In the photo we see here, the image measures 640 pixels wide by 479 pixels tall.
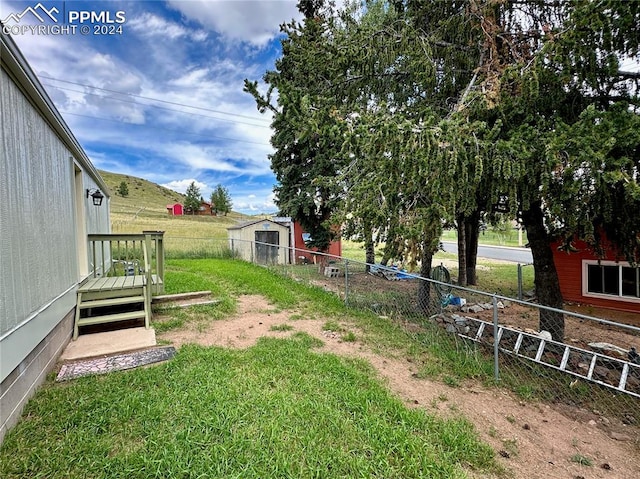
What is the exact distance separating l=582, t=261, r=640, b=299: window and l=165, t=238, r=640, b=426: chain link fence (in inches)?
81.3

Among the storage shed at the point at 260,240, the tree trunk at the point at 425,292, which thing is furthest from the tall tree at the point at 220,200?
the tree trunk at the point at 425,292

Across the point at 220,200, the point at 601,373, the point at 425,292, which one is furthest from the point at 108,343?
the point at 220,200

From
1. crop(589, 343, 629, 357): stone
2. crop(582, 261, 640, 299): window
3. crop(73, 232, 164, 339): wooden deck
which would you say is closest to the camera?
crop(73, 232, 164, 339): wooden deck

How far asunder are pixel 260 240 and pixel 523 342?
11291 millimetres

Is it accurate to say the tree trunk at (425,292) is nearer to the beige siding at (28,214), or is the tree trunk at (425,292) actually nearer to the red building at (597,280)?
the red building at (597,280)

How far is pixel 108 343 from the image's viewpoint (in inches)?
149

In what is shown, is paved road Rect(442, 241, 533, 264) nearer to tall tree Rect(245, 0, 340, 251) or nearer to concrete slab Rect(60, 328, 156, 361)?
tall tree Rect(245, 0, 340, 251)

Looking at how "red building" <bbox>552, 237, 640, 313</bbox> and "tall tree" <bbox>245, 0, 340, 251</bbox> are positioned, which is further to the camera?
"red building" <bbox>552, 237, 640, 313</bbox>

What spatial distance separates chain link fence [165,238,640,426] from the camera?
11.4 ft

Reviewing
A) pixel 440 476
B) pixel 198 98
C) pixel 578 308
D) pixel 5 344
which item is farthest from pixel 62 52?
pixel 578 308

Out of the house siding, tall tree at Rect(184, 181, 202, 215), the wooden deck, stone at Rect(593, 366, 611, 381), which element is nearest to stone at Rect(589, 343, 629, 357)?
stone at Rect(593, 366, 611, 381)

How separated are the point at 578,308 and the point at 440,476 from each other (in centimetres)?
907

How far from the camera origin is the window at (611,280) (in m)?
7.83

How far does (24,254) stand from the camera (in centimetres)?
257
